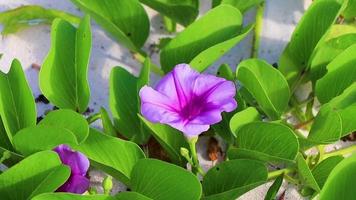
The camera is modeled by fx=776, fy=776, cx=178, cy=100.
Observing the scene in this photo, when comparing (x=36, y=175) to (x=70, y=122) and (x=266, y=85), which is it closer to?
(x=70, y=122)

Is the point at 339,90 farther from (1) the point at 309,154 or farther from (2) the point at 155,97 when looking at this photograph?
(2) the point at 155,97

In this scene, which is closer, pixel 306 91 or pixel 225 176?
pixel 225 176

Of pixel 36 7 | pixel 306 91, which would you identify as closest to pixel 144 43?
pixel 36 7

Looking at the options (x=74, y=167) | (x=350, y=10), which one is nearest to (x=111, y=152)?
(x=74, y=167)

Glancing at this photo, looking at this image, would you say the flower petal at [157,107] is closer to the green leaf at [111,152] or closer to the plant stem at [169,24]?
the green leaf at [111,152]

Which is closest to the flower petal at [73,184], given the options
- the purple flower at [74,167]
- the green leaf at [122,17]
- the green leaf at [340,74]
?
the purple flower at [74,167]

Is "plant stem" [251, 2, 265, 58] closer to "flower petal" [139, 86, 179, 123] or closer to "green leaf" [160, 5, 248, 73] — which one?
"green leaf" [160, 5, 248, 73]
